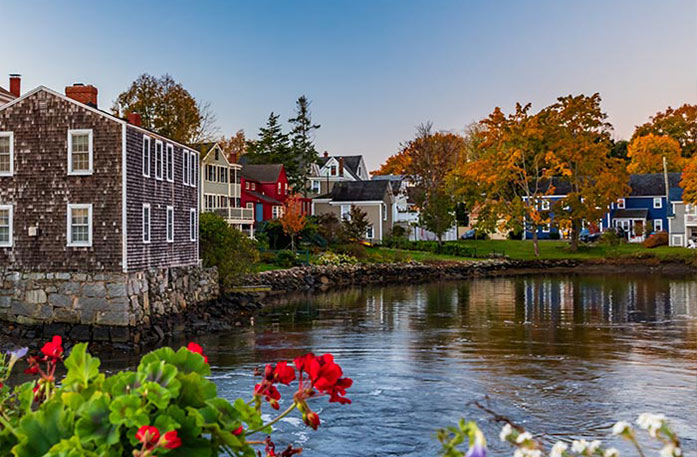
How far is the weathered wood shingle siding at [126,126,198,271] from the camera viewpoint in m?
27.0

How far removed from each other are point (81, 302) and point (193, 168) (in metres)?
9.84

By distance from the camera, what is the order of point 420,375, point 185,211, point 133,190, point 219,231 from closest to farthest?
point 420,375, point 133,190, point 185,211, point 219,231

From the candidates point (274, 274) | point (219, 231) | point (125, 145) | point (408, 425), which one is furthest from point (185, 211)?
point (408, 425)

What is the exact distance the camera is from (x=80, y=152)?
26.8 metres

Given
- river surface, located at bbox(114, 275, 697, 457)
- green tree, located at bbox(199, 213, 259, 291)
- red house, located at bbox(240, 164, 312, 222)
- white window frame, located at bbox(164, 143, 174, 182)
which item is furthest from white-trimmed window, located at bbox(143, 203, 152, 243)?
red house, located at bbox(240, 164, 312, 222)

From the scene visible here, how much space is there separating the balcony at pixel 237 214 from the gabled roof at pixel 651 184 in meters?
45.3

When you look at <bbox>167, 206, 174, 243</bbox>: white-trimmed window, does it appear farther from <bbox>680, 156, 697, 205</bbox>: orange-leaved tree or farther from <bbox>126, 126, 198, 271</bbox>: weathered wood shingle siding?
<bbox>680, 156, 697, 205</bbox>: orange-leaved tree

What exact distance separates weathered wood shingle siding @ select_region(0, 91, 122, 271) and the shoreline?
2.30 m

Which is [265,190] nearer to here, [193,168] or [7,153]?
[193,168]

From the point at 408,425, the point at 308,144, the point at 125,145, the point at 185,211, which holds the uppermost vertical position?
the point at 308,144

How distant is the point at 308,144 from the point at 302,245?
100 feet

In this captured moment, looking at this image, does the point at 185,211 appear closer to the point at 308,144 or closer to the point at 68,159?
the point at 68,159

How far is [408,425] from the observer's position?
15.9 metres

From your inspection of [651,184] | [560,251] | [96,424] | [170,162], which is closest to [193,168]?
[170,162]
